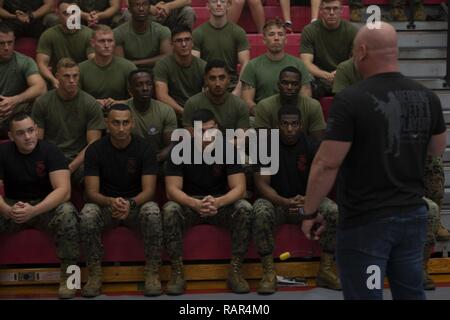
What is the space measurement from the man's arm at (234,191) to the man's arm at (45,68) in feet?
7.25

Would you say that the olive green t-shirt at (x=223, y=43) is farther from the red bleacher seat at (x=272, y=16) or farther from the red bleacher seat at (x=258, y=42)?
the red bleacher seat at (x=272, y=16)

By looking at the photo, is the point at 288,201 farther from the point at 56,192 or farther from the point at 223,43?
the point at 223,43

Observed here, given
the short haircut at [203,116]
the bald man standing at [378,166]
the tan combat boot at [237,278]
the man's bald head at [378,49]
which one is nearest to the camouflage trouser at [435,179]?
the tan combat boot at [237,278]

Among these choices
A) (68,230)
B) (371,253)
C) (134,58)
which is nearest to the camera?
(371,253)

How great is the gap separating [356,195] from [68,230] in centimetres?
339

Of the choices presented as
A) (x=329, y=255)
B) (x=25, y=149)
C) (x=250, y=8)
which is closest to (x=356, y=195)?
(x=329, y=255)

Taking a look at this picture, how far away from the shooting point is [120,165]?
8.02m

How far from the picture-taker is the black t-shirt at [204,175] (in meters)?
7.97

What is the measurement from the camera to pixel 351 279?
4.82 m

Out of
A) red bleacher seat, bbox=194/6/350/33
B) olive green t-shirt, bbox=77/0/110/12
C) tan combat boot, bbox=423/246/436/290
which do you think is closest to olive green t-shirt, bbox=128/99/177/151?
olive green t-shirt, bbox=77/0/110/12

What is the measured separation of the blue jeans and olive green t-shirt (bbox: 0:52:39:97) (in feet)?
16.1

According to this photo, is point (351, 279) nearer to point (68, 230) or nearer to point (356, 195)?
point (356, 195)

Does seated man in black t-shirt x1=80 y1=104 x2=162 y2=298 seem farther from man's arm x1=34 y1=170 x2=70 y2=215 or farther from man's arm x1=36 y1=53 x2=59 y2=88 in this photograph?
man's arm x1=36 y1=53 x2=59 y2=88

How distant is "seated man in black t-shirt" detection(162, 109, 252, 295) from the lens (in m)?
7.85
